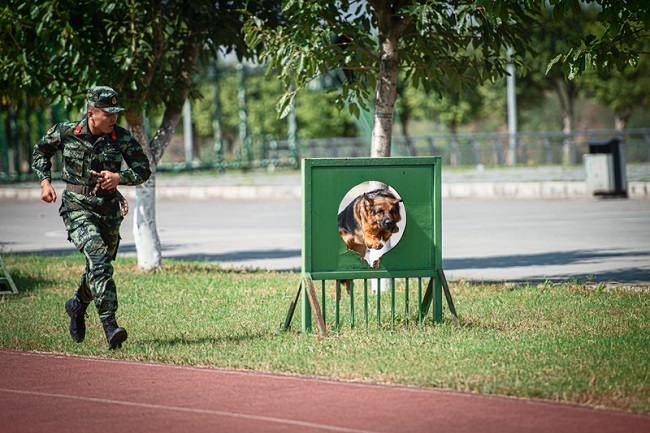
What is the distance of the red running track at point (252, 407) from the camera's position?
17.5 ft

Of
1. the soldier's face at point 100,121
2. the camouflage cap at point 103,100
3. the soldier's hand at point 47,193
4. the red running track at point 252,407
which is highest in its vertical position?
the camouflage cap at point 103,100

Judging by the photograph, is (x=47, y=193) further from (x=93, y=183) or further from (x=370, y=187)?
(x=370, y=187)

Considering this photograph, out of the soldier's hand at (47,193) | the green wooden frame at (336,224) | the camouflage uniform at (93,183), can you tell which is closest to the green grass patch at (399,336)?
the green wooden frame at (336,224)

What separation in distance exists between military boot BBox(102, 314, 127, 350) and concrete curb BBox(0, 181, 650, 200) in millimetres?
18472

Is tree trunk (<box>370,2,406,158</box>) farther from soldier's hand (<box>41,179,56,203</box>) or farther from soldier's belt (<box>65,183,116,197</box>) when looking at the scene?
soldier's hand (<box>41,179,56,203</box>)

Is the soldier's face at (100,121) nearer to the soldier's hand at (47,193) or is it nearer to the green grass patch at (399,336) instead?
the soldier's hand at (47,193)

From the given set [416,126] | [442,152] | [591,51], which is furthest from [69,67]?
[416,126]

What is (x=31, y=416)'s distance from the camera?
5746 millimetres

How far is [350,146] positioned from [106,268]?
132 feet

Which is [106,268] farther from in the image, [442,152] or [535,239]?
[442,152]

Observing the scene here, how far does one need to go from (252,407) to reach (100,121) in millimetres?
2719

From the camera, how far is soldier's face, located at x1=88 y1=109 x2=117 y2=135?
748 centimetres

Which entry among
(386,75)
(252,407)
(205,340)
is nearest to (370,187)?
(205,340)

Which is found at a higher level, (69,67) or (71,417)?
(69,67)
